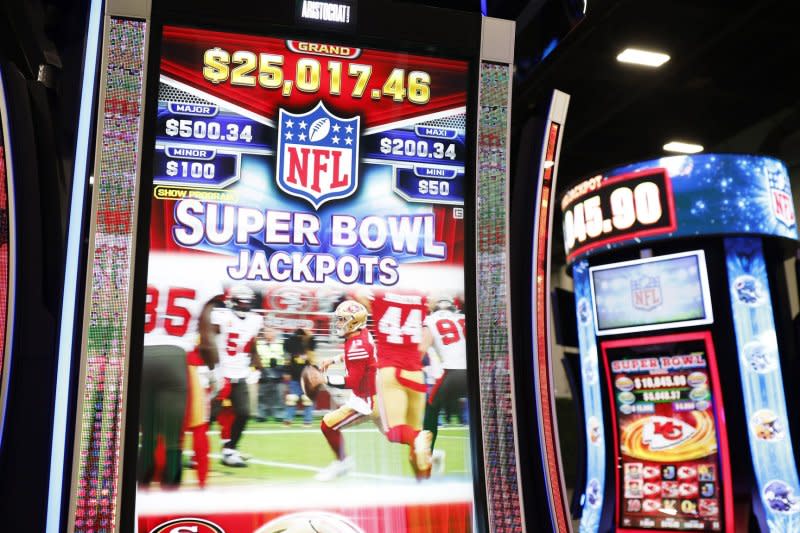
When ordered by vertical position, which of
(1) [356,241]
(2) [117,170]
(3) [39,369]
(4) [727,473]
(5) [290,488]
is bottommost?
(4) [727,473]

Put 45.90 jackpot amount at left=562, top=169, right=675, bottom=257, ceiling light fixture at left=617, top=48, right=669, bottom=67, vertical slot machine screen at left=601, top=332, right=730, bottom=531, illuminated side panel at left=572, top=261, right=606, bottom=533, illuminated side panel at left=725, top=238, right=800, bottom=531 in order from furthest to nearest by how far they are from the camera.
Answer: ceiling light fixture at left=617, top=48, right=669, bottom=67 → illuminated side panel at left=572, top=261, right=606, bottom=533 → 45.90 jackpot amount at left=562, top=169, right=675, bottom=257 → vertical slot machine screen at left=601, top=332, right=730, bottom=531 → illuminated side panel at left=725, top=238, right=800, bottom=531

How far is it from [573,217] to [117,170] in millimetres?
4487

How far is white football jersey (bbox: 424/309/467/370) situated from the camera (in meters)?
1.51

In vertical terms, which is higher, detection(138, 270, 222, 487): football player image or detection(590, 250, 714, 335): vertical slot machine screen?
detection(590, 250, 714, 335): vertical slot machine screen

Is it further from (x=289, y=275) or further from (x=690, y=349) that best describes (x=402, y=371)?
(x=690, y=349)

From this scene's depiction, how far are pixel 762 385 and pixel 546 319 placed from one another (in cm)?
356

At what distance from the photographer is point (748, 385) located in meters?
4.57

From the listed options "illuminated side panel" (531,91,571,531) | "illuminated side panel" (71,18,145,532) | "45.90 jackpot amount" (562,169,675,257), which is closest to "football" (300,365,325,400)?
"illuminated side panel" (71,18,145,532)

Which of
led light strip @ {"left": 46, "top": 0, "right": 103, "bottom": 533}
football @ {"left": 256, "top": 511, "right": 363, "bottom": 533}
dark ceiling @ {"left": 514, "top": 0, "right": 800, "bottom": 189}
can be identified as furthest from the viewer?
dark ceiling @ {"left": 514, "top": 0, "right": 800, "bottom": 189}

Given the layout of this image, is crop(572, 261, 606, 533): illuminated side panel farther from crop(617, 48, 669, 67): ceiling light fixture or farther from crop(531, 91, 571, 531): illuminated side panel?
crop(531, 91, 571, 531): illuminated side panel

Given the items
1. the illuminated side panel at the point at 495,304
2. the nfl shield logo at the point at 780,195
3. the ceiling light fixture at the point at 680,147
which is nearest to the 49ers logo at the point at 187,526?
the illuminated side panel at the point at 495,304

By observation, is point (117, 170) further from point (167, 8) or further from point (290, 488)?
point (290, 488)

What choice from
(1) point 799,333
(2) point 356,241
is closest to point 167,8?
(2) point 356,241

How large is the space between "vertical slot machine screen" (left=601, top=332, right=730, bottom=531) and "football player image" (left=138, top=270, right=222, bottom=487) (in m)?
3.98
